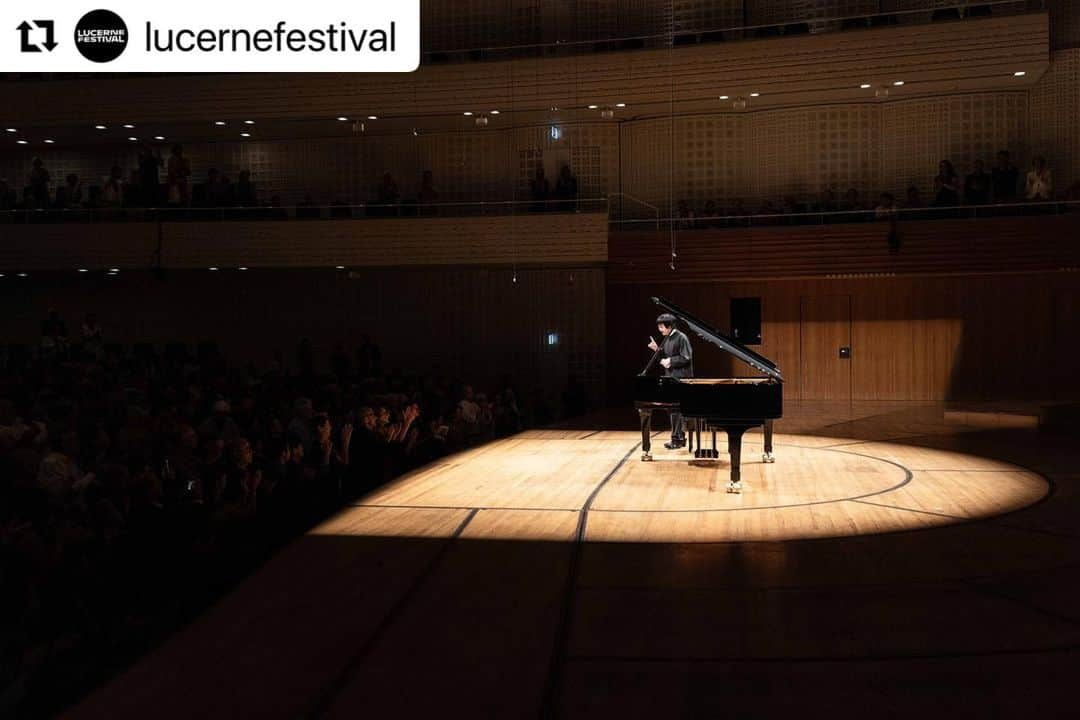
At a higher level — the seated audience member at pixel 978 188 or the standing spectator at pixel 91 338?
the seated audience member at pixel 978 188

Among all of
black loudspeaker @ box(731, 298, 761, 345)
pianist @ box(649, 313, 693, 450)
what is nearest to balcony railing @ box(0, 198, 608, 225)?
black loudspeaker @ box(731, 298, 761, 345)

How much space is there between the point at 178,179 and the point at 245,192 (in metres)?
1.24

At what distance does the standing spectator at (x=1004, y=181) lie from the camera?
1520cm

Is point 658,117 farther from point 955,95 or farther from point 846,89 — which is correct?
point 955,95

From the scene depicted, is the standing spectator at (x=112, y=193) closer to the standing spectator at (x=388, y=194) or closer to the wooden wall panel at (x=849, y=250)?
the standing spectator at (x=388, y=194)

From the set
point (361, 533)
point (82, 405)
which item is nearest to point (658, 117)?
point (82, 405)

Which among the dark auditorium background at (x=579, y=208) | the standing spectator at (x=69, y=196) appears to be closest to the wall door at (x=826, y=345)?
the dark auditorium background at (x=579, y=208)

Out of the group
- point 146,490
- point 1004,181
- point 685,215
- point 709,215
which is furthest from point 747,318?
point 146,490

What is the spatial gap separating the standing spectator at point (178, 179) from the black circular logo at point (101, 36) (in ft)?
37.4

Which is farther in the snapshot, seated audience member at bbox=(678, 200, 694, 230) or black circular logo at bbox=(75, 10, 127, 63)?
seated audience member at bbox=(678, 200, 694, 230)

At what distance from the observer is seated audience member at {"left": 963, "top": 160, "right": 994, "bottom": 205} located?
15250mm

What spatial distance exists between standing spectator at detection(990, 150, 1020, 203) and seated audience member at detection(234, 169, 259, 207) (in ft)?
39.2

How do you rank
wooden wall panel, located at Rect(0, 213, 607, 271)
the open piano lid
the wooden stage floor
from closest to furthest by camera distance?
1. the wooden stage floor
2. the open piano lid
3. wooden wall panel, located at Rect(0, 213, 607, 271)

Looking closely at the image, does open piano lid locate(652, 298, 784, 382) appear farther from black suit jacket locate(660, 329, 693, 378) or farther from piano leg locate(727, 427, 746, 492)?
black suit jacket locate(660, 329, 693, 378)
